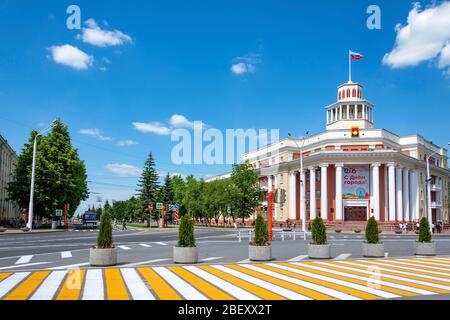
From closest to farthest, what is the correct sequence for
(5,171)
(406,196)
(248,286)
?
(248,286), (406,196), (5,171)

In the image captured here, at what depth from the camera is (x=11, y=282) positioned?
39.5 feet

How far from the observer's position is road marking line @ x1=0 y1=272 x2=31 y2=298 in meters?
10.7

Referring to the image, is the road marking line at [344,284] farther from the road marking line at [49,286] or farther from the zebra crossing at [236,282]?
the road marking line at [49,286]

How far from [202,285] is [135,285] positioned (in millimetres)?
1729

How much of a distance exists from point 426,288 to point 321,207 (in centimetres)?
6080

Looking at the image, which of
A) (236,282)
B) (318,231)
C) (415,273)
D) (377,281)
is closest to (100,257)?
(236,282)

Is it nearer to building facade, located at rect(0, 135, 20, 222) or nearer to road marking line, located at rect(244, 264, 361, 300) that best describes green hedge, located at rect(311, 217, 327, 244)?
road marking line, located at rect(244, 264, 361, 300)

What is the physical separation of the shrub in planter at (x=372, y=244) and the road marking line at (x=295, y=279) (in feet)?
19.9

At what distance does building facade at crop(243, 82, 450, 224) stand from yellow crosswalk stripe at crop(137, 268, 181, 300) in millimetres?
50485

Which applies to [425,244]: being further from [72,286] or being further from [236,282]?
[72,286]

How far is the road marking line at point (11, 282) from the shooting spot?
35.2 feet

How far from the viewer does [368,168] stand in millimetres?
70750

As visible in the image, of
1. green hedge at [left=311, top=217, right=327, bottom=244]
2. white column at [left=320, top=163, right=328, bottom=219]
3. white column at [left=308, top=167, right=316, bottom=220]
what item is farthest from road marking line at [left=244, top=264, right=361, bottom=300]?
white column at [left=308, top=167, right=316, bottom=220]

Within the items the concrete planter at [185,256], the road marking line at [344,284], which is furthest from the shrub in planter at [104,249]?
the road marking line at [344,284]
